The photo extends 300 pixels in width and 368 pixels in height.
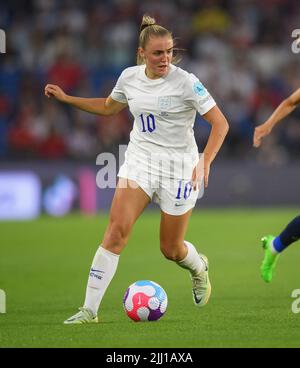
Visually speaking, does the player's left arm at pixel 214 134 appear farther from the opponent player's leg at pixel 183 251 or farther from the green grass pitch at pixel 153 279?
the green grass pitch at pixel 153 279

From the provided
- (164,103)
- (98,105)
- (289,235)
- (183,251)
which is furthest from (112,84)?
(164,103)

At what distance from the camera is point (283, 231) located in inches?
355

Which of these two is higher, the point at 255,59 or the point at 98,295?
the point at 255,59

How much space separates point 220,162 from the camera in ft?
64.6

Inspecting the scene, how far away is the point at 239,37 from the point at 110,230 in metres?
15.0

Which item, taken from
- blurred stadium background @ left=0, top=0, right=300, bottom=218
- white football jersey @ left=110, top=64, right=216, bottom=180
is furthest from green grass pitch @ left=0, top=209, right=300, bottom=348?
white football jersey @ left=110, top=64, right=216, bottom=180

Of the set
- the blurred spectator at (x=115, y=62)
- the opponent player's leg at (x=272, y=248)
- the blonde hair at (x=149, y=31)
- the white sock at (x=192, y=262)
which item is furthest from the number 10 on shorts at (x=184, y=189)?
the blurred spectator at (x=115, y=62)

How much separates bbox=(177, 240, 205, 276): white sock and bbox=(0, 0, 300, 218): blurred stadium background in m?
10.5

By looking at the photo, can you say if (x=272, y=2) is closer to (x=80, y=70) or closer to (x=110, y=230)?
(x=80, y=70)

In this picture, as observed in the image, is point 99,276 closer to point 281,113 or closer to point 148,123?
point 148,123
